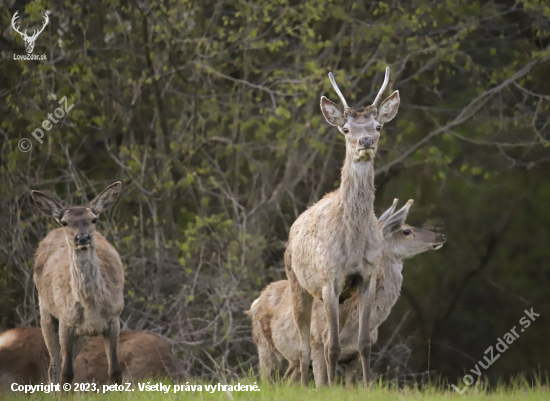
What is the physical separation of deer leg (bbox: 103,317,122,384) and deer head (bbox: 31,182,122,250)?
83 cm

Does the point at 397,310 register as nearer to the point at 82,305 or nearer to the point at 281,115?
the point at 281,115

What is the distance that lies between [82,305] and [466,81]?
391 inches

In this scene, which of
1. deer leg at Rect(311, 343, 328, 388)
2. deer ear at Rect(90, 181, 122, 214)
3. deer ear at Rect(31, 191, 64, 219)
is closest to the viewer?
deer ear at Rect(31, 191, 64, 219)

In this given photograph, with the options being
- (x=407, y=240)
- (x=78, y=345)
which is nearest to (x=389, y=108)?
(x=407, y=240)

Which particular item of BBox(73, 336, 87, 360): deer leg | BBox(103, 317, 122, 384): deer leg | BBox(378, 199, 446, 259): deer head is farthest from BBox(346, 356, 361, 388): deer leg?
BBox(73, 336, 87, 360): deer leg

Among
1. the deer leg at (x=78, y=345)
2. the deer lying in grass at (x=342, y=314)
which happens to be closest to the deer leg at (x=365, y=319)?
the deer lying in grass at (x=342, y=314)

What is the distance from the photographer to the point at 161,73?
12.4m

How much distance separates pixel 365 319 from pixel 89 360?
3565mm

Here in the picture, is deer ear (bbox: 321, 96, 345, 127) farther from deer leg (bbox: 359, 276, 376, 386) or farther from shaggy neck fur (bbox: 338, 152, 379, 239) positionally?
deer leg (bbox: 359, 276, 376, 386)

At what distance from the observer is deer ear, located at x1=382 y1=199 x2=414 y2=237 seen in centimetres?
880

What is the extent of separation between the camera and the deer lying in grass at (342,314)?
8039 millimetres

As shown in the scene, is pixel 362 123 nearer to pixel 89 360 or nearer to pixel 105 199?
pixel 105 199

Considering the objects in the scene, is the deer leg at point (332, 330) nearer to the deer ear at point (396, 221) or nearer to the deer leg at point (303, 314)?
the deer leg at point (303, 314)

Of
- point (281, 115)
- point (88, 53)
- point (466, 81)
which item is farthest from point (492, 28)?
point (88, 53)
